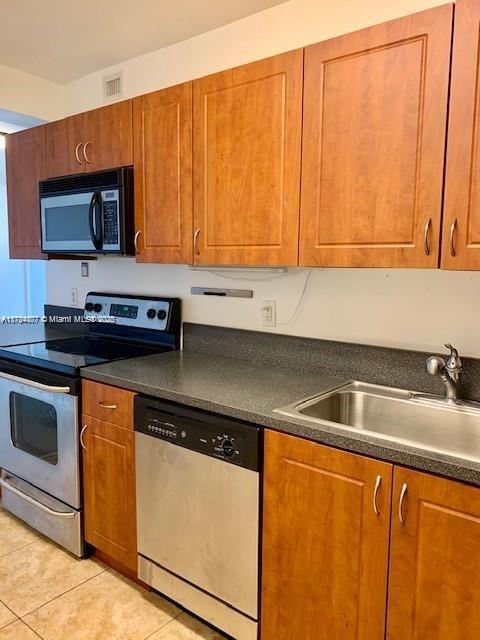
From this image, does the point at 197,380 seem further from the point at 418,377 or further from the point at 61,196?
the point at 61,196

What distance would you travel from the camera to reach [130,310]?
2.65 metres

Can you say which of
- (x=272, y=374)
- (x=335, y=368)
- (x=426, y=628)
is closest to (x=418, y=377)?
(x=335, y=368)

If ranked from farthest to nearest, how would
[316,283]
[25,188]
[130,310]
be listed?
[25,188]
[130,310]
[316,283]

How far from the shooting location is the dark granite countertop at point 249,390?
1187 millimetres

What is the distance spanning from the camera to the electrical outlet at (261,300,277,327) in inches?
84.7

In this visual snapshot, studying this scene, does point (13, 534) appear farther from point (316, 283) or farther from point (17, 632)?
point (316, 283)

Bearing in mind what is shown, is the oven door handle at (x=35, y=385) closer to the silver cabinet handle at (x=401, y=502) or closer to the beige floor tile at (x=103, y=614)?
the beige floor tile at (x=103, y=614)

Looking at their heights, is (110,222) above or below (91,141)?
below

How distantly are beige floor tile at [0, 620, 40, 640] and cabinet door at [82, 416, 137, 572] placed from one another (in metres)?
0.39

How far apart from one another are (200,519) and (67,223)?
5.37 feet

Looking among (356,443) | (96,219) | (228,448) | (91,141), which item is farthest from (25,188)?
(356,443)

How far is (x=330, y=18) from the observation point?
1898 mm

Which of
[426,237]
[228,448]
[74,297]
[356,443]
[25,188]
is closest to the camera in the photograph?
[356,443]

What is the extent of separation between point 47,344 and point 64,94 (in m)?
1.65
